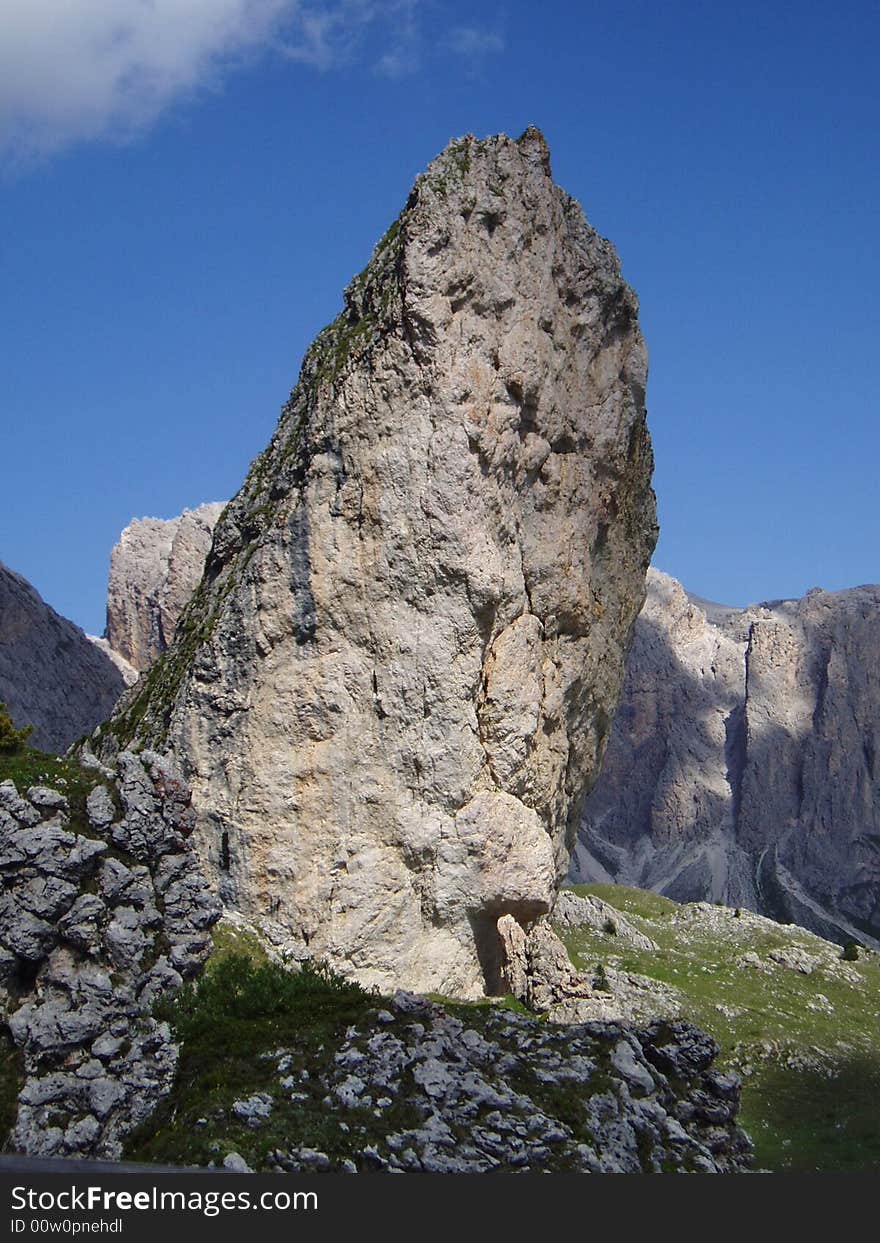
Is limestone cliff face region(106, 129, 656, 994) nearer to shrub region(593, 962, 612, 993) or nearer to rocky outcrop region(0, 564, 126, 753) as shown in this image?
shrub region(593, 962, 612, 993)

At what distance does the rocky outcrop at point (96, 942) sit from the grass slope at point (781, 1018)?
1428 centimetres

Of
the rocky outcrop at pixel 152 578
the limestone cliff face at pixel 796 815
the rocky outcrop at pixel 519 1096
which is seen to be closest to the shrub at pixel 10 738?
the rocky outcrop at pixel 519 1096

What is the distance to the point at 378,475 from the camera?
117 feet

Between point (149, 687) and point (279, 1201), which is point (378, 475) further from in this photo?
point (279, 1201)

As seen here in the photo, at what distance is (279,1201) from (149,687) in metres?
26.4

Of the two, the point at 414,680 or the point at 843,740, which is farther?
the point at 843,740

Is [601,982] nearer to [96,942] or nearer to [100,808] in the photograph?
[100,808]

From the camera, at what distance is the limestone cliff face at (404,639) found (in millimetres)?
34844

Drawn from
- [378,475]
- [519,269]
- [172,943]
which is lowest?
[172,943]

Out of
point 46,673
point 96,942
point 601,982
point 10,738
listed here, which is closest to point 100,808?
point 96,942

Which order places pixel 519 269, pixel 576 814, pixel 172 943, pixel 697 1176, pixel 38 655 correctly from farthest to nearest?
1. pixel 38 655
2. pixel 576 814
3. pixel 519 269
4. pixel 172 943
5. pixel 697 1176

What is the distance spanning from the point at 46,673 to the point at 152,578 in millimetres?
52506

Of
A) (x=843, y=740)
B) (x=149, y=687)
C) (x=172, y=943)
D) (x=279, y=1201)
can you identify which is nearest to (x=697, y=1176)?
(x=279, y=1201)

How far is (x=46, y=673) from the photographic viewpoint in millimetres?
109812
